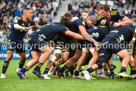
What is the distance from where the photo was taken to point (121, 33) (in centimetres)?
904

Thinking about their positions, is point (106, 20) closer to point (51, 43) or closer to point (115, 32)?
point (115, 32)

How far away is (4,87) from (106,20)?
11.4 feet

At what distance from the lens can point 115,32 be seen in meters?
9.07

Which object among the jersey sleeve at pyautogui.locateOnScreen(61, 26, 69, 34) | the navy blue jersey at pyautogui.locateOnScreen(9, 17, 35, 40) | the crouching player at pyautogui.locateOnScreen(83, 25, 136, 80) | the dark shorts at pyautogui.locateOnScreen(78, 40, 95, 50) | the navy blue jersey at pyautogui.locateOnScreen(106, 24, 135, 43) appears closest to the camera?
the crouching player at pyautogui.locateOnScreen(83, 25, 136, 80)

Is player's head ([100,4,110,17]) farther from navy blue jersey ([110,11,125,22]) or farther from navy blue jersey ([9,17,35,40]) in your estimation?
navy blue jersey ([9,17,35,40])

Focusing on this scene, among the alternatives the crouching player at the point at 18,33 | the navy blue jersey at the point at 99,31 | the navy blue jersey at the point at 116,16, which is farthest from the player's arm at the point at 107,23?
the crouching player at the point at 18,33

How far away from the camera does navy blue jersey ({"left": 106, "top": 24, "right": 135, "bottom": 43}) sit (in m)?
9.01

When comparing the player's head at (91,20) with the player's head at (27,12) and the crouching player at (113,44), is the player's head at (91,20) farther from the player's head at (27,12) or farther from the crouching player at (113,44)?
the player's head at (27,12)

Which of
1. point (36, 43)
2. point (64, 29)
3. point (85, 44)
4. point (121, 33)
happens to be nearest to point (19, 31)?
point (36, 43)

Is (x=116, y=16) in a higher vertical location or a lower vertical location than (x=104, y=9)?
lower

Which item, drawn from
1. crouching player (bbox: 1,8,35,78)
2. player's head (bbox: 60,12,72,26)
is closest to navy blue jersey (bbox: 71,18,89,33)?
player's head (bbox: 60,12,72,26)

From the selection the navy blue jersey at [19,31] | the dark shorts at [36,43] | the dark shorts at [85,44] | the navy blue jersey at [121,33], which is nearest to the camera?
the navy blue jersey at [121,33]

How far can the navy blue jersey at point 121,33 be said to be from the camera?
9.01m

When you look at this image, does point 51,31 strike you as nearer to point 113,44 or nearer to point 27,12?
point 27,12
